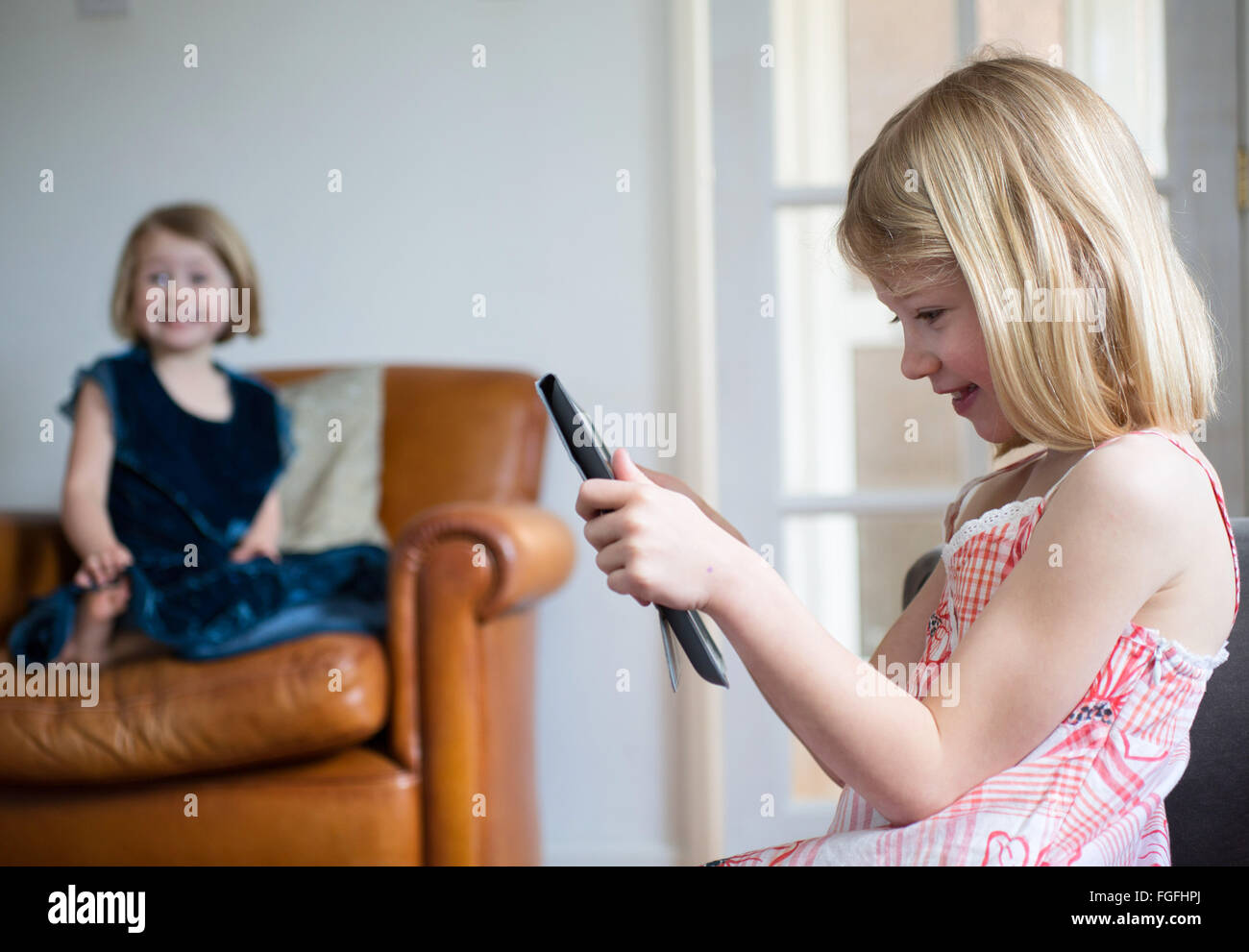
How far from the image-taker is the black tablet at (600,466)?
21.3 inches

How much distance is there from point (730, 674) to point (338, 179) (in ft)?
3.70

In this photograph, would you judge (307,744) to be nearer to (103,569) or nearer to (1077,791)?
(103,569)

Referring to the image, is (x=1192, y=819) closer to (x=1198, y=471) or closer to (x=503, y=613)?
(x=1198, y=471)

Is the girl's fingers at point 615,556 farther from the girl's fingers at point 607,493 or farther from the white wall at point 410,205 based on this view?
the white wall at point 410,205

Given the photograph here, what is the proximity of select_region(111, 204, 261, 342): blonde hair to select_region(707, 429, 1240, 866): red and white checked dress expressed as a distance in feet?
4.82

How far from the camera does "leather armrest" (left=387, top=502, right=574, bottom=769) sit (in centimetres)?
129

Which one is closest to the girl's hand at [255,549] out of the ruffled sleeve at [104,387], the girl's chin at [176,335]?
the ruffled sleeve at [104,387]

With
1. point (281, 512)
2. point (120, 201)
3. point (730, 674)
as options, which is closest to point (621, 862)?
point (730, 674)

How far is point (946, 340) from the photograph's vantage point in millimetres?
672

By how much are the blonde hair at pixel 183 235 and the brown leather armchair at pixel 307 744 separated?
2.08 ft

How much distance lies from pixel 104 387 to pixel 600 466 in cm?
136

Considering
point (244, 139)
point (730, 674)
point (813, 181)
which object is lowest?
point (730, 674)

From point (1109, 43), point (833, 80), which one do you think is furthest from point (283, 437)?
point (1109, 43)
